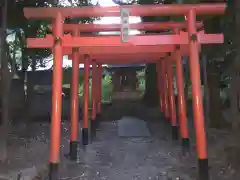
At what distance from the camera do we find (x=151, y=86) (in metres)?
13.0

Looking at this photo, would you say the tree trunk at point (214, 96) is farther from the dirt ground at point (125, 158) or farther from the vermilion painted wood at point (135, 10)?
the vermilion painted wood at point (135, 10)

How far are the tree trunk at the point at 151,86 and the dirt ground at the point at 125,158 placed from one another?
4055mm

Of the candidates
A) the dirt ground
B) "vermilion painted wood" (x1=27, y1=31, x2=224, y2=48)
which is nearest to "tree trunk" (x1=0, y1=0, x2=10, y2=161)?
the dirt ground

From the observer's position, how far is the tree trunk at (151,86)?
1302 cm

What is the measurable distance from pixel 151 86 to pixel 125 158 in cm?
703

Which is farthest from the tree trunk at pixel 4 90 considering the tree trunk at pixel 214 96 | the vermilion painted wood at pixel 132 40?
the tree trunk at pixel 214 96

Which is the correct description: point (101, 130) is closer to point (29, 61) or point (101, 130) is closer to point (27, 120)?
point (27, 120)

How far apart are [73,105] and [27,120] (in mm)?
4368

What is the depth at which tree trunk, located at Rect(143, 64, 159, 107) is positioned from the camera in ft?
42.7

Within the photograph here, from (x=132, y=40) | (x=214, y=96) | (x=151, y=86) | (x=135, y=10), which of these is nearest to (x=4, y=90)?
(x=132, y=40)

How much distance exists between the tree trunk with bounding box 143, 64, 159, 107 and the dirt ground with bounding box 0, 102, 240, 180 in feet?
13.3

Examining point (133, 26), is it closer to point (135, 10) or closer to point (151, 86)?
point (135, 10)

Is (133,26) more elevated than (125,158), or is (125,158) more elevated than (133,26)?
(133,26)

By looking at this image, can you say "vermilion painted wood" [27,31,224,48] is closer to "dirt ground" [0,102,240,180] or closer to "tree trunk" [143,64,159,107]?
"dirt ground" [0,102,240,180]
